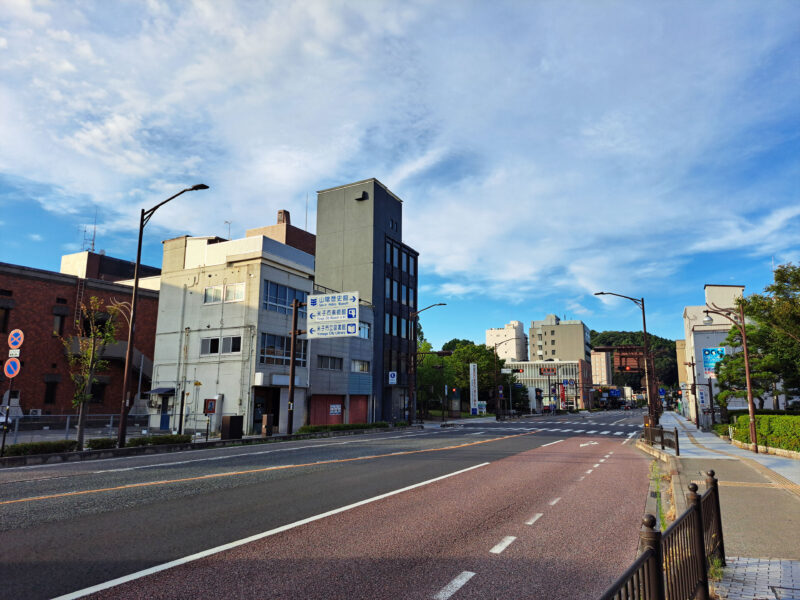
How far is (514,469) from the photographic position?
15562 millimetres

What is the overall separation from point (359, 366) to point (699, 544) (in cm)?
4508

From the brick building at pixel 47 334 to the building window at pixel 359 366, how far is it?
18.3 m

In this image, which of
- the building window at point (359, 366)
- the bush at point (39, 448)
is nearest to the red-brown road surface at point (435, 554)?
the bush at point (39, 448)

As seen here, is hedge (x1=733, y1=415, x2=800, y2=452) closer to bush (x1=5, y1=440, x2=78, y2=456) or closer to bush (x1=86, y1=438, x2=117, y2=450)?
bush (x1=86, y1=438, x2=117, y2=450)

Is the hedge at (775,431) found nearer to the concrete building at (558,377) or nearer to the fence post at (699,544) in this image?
the fence post at (699,544)

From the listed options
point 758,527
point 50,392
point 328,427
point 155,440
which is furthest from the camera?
point 50,392

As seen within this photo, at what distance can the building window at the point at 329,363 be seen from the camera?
43406 millimetres

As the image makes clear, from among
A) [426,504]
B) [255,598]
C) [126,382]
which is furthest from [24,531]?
[126,382]

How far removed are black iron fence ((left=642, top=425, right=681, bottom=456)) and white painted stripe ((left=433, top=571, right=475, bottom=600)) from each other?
1704cm

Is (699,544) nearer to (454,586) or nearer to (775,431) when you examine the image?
(454,586)

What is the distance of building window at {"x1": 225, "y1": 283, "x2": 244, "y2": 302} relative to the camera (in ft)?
121

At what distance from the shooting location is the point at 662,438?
22.3 m

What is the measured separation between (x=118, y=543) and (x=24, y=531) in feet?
5.49

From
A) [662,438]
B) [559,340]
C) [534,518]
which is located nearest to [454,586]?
[534,518]
